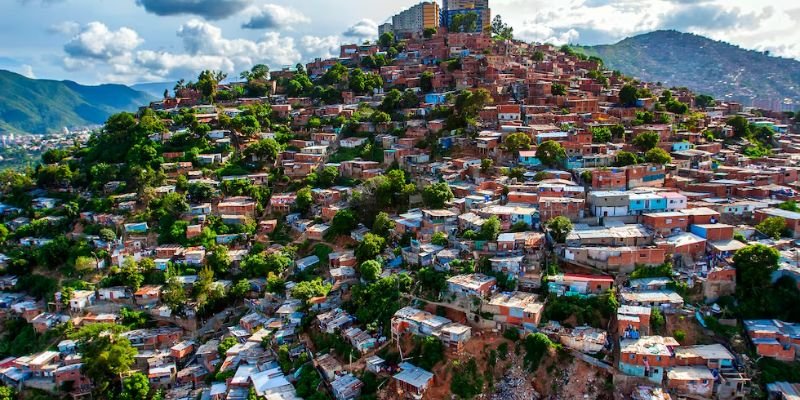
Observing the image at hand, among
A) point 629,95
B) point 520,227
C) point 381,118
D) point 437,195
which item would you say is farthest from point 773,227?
point 381,118

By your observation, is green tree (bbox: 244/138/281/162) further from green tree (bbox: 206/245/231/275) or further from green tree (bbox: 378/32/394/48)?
green tree (bbox: 378/32/394/48)

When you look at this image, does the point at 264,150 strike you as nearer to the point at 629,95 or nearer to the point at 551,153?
the point at 551,153

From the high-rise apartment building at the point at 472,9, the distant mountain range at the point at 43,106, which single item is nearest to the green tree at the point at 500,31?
the high-rise apartment building at the point at 472,9

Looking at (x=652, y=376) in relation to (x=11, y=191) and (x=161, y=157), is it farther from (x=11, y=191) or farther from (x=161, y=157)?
(x=11, y=191)

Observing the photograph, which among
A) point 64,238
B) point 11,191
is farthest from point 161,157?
point 11,191

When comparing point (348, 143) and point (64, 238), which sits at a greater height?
point (348, 143)

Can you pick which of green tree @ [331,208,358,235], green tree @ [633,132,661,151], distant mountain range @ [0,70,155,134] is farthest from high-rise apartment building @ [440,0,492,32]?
distant mountain range @ [0,70,155,134]
